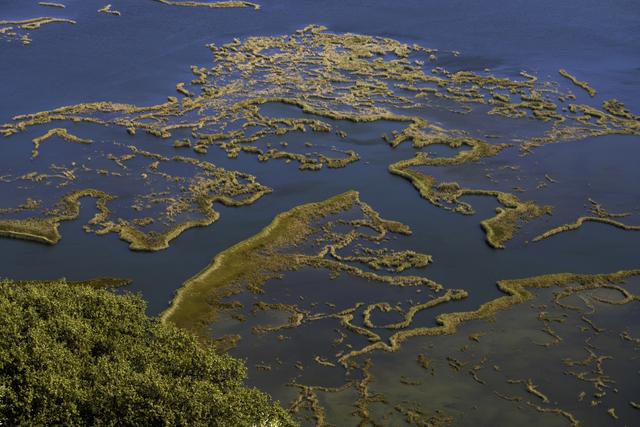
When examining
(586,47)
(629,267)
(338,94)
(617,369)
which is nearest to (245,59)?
(338,94)

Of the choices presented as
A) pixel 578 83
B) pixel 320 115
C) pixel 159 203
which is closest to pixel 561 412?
pixel 159 203

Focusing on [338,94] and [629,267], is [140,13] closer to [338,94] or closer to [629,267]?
[338,94]

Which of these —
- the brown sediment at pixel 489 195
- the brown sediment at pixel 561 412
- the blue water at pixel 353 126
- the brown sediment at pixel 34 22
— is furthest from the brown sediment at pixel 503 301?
the brown sediment at pixel 34 22

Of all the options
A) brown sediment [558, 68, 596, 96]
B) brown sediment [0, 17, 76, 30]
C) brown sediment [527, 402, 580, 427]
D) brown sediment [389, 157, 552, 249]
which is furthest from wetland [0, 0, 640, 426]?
brown sediment [0, 17, 76, 30]

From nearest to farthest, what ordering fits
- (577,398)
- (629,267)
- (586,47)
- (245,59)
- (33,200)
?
(577,398)
(629,267)
(33,200)
(245,59)
(586,47)

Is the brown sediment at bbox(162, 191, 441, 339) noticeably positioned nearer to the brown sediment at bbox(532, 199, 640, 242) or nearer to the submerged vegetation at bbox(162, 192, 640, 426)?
the submerged vegetation at bbox(162, 192, 640, 426)

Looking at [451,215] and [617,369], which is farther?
[451,215]
